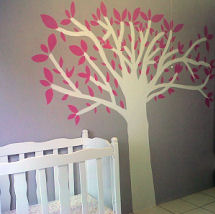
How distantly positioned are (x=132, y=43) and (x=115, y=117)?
2.21ft

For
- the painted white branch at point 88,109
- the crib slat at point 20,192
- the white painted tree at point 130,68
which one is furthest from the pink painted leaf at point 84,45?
the crib slat at point 20,192

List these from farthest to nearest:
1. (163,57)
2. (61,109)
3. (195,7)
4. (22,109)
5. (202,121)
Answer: (202,121) → (195,7) → (163,57) → (61,109) → (22,109)

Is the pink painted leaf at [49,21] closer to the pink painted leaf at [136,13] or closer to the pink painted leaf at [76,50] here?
the pink painted leaf at [76,50]

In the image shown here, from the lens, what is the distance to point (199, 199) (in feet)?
7.88

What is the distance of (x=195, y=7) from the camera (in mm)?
2396

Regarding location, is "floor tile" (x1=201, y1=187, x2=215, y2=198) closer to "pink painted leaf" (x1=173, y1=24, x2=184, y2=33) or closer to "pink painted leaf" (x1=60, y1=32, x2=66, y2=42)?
"pink painted leaf" (x1=173, y1=24, x2=184, y2=33)

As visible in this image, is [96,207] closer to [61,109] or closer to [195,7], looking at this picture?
[61,109]

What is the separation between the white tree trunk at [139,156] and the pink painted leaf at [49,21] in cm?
88

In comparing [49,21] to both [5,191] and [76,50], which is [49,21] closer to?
[76,50]

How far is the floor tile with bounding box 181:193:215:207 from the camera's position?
231cm

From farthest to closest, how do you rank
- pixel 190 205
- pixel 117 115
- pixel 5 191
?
1. pixel 190 205
2. pixel 117 115
3. pixel 5 191

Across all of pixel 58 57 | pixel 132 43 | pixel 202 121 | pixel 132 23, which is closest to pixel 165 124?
pixel 202 121

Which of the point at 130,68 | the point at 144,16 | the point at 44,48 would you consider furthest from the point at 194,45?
the point at 44,48

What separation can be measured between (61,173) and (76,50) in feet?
3.21
